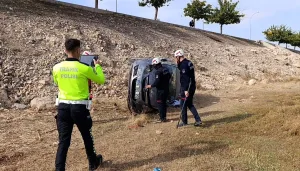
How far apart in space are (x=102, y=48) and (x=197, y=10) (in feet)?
85.8

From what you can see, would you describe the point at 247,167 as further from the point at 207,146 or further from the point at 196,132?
the point at 196,132

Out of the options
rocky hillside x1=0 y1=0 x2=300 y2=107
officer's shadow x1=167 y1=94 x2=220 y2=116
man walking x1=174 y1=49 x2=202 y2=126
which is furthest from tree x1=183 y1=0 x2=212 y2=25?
man walking x1=174 y1=49 x2=202 y2=126

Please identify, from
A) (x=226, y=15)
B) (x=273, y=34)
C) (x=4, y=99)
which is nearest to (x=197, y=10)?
(x=226, y=15)

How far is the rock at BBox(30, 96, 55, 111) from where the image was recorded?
34.8ft

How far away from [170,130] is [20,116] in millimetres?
4408

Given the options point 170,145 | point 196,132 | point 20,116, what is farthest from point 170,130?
point 20,116

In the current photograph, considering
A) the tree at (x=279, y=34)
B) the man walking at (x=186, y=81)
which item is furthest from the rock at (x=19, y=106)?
the tree at (x=279, y=34)

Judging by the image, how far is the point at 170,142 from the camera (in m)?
6.76

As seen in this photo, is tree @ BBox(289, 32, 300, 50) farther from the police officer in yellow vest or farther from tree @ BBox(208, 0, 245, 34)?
the police officer in yellow vest

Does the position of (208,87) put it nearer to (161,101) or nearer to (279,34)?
(161,101)

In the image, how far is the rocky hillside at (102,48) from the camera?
41.2 feet

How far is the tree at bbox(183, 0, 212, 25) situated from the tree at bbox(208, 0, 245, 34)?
2.80 ft

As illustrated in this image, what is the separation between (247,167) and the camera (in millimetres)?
5398

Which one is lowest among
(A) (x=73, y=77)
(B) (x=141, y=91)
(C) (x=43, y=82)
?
(B) (x=141, y=91)
